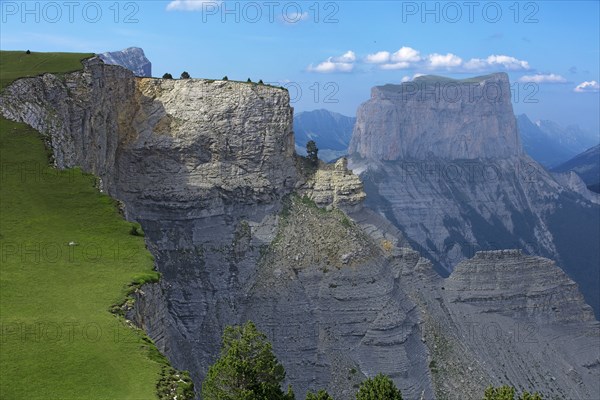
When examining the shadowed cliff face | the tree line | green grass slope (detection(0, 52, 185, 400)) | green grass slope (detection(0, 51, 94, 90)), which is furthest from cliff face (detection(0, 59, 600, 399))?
the tree line

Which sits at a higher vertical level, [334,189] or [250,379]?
[334,189]

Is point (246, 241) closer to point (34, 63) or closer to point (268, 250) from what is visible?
point (268, 250)

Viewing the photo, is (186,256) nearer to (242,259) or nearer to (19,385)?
(242,259)

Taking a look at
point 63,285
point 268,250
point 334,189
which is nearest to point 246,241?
point 268,250

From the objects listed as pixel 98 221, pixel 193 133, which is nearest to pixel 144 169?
pixel 193 133

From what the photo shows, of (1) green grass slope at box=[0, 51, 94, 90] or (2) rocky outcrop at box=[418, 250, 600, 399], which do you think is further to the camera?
(2) rocky outcrop at box=[418, 250, 600, 399]

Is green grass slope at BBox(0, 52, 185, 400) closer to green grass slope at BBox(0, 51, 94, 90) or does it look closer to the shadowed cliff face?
green grass slope at BBox(0, 51, 94, 90)
